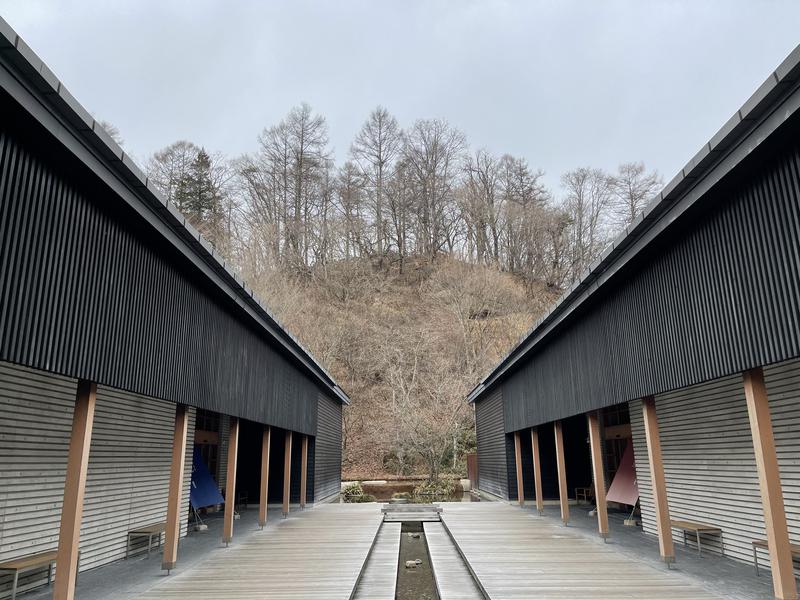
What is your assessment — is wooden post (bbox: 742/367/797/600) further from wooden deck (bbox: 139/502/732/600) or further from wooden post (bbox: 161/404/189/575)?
wooden post (bbox: 161/404/189/575)

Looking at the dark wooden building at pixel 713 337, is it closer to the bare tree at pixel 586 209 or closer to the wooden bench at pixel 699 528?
the wooden bench at pixel 699 528

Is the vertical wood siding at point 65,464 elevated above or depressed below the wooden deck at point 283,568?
above

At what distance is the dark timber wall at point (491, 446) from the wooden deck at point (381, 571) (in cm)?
671

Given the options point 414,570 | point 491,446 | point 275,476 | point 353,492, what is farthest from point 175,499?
point 353,492

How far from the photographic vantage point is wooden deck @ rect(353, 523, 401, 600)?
5656 mm

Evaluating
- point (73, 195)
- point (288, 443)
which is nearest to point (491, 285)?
point (288, 443)

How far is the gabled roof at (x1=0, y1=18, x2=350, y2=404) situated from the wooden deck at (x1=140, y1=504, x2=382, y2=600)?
11.6 ft

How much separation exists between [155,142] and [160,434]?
24.5 metres

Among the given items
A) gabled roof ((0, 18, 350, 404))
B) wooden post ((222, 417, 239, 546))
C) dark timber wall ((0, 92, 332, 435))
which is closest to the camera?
gabled roof ((0, 18, 350, 404))

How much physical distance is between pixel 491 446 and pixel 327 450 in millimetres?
5559

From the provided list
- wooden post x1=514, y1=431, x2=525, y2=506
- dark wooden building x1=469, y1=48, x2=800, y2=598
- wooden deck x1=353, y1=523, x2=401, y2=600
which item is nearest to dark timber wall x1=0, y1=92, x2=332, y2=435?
wooden deck x1=353, y1=523, x2=401, y2=600

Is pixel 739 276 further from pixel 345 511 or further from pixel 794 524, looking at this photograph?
pixel 345 511

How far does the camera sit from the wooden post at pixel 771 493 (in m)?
4.26

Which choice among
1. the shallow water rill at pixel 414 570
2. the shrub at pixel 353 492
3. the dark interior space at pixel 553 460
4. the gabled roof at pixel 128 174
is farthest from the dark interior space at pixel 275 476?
the gabled roof at pixel 128 174
